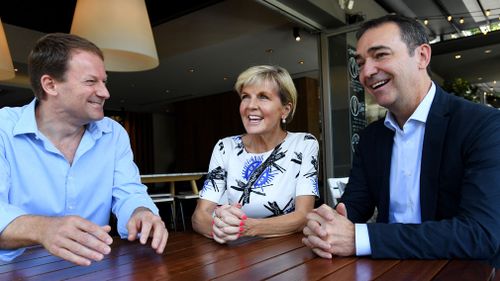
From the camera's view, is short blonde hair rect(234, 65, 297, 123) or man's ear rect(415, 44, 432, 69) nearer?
man's ear rect(415, 44, 432, 69)

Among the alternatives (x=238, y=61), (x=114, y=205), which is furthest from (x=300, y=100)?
(x=114, y=205)

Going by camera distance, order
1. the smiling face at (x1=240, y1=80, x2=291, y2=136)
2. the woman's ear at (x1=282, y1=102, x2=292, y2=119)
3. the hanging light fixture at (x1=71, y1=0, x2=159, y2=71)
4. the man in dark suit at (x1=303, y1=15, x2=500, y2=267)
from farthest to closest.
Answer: the hanging light fixture at (x1=71, y1=0, x2=159, y2=71) → the woman's ear at (x1=282, y1=102, x2=292, y2=119) → the smiling face at (x1=240, y1=80, x2=291, y2=136) → the man in dark suit at (x1=303, y1=15, x2=500, y2=267)

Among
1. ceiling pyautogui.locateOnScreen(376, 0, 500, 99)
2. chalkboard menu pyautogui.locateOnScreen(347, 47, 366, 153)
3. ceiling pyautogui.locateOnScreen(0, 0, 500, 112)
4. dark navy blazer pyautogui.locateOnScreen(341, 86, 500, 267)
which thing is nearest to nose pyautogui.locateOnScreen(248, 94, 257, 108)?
dark navy blazer pyautogui.locateOnScreen(341, 86, 500, 267)

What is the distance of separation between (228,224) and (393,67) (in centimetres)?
79

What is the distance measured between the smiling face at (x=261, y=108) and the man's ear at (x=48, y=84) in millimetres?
881

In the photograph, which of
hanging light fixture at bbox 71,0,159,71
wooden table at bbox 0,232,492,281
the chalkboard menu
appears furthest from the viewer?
the chalkboard menu

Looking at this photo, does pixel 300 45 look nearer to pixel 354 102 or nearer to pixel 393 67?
pixel 354 102

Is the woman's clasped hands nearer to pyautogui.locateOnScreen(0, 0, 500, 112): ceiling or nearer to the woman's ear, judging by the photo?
the woman's ear

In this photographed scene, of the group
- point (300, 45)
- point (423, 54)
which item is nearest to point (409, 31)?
point (423, 54)

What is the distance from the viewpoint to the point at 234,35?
18.6 ft

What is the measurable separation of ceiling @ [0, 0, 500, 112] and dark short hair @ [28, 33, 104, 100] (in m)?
2.75

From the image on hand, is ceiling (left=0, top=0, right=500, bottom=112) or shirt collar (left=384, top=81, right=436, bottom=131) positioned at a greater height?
ceiling (left=0, top=0, right=500, bottom=112)

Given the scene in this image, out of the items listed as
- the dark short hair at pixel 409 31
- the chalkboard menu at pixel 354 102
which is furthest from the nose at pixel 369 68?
the chalkboard menu at pixel 354 102

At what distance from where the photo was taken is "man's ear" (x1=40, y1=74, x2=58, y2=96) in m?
1.53
